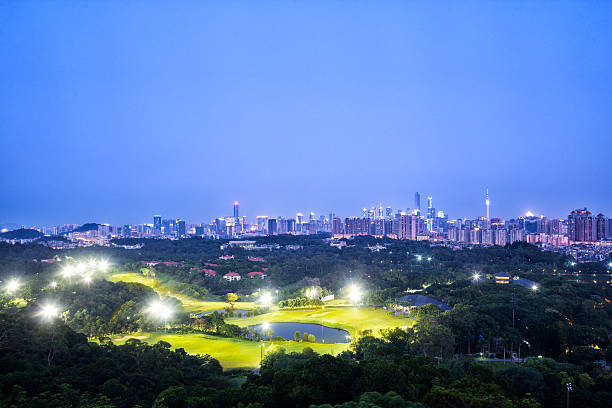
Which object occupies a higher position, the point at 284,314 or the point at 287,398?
the point at 287,398

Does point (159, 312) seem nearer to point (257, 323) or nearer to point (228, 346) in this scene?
point (257, 323)

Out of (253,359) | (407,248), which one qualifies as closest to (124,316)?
(253,359)

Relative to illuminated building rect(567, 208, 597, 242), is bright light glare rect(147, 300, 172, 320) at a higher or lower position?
lower

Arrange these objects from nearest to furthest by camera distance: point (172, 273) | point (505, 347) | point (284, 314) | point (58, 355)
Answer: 1. point (58, 355)
2. point (505, 347)
3. point (284, 314)
4. point (172, 273)

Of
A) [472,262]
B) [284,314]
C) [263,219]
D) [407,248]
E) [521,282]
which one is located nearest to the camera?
[284,314]

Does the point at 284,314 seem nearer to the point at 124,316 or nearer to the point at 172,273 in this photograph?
the point at 124,316

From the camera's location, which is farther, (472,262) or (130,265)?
(472,262)

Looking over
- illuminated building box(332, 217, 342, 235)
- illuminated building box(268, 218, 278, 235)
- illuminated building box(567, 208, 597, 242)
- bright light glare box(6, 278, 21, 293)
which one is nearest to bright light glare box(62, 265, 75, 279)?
bright light glare box(6, 278, 21, 293)

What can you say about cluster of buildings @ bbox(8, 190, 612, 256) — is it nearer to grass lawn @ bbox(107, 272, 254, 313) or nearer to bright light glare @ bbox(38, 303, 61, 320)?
grass lawn @ bbox(107, 272, 254, 313)
